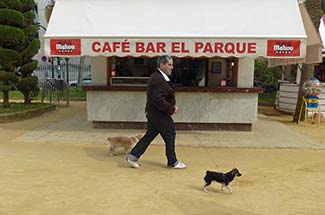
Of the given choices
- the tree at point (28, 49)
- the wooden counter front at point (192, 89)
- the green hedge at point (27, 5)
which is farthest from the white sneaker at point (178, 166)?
the green hedge at point (27, 5)

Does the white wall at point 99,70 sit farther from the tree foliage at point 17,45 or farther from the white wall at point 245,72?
the tree foliage at point 17,45

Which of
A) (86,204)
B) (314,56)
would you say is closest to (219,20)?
(314,56)

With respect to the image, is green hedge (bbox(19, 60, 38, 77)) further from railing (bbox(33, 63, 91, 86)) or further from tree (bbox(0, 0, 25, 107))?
railing (bbox(33, 63, 91, 86))

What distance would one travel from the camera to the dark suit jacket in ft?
19.9

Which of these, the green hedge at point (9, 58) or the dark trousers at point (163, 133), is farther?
the green hedge at point (9, 58)

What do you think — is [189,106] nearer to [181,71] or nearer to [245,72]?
[181,71]

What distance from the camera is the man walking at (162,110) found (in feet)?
20.0

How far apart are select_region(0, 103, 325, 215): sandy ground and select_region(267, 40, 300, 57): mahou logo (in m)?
2.10

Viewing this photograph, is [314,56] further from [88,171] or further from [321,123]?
[88,171]

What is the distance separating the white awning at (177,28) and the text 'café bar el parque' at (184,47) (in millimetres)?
21

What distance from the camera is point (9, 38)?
39.4 ft

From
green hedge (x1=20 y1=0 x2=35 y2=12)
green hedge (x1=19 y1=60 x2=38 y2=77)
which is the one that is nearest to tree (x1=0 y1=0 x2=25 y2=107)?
green hedge (x1=20 y1=0 x2=35 y2=12)

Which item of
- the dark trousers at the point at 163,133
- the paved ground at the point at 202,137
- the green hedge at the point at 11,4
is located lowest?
the paved ground at the point at 202,137

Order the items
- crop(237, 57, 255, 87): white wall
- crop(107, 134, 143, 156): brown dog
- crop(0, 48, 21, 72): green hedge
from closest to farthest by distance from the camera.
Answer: crop(107, 134, 143, 156): brown dog < crop(237, 57, 255, 87): white wall < crop(0, 48, 21, 72): green hedge
